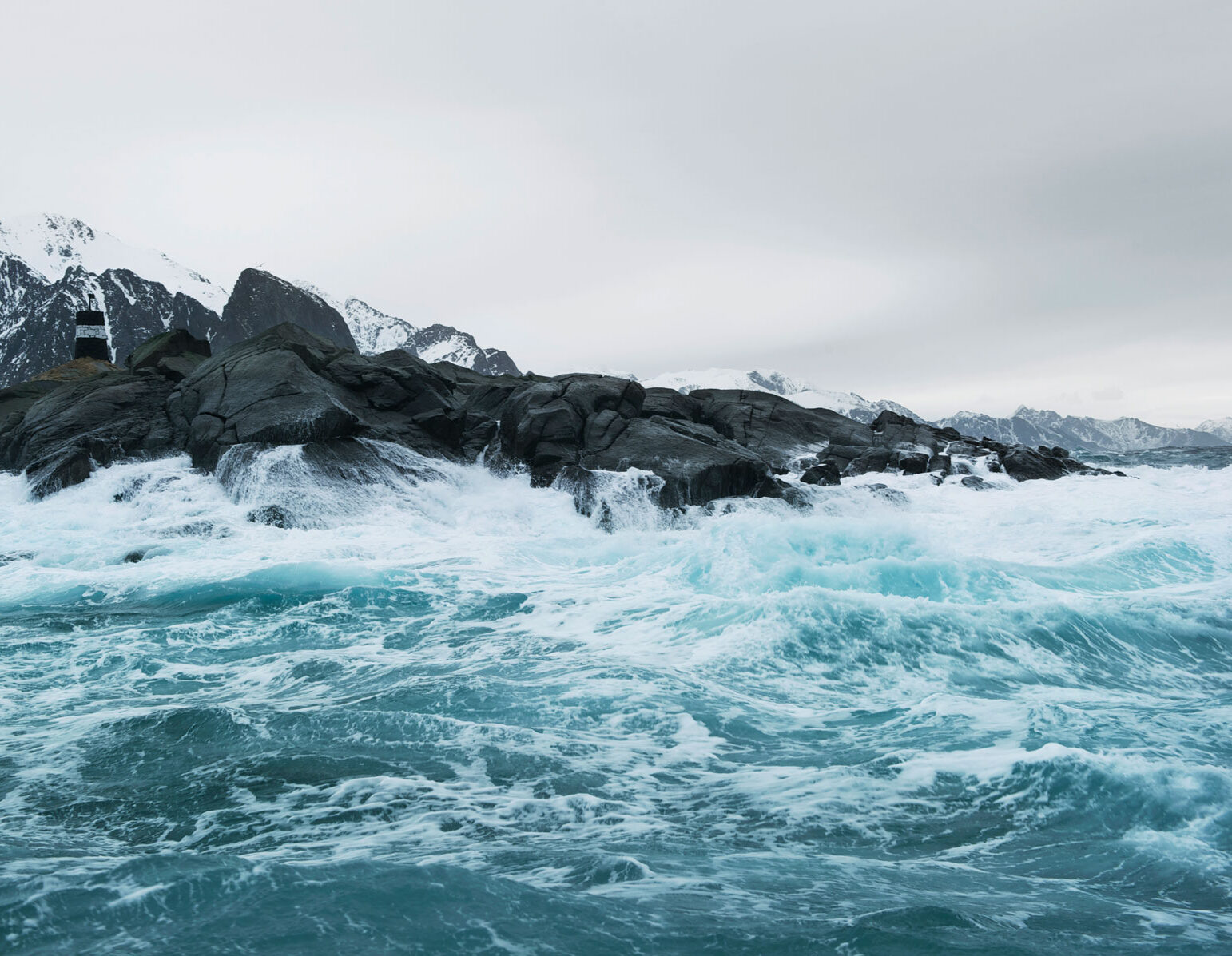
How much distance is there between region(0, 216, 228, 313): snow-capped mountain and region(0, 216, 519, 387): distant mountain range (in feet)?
0.62

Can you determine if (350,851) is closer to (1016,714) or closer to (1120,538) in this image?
(1016,714)

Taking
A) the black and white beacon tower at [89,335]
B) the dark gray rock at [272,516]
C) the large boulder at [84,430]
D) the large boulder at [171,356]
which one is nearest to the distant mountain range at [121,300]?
the black and white beacon tower at [89,335]

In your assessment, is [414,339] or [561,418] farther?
[414,339]

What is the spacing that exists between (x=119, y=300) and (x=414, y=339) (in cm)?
5801

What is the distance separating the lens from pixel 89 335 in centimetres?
5359

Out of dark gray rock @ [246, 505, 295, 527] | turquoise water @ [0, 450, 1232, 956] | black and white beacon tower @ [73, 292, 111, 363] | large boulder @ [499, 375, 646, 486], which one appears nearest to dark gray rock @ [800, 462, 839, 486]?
large boulder @ [499, 375, 646, 486]

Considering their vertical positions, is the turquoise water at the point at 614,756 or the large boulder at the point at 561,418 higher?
the large boulder at the point at 561,418

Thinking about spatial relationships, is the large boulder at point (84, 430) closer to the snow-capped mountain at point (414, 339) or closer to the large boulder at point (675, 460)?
the large boulder at point (675, 460)

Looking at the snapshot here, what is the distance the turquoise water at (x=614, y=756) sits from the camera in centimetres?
451

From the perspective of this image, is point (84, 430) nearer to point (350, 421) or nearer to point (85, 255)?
point (350, 421)

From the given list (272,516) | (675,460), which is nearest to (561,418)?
(675,460)

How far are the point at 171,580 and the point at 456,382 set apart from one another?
21.8m

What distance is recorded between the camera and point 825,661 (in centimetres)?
1012

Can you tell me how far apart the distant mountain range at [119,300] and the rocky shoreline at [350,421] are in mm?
95224
